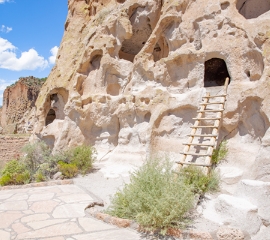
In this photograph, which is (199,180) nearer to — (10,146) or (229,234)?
(229,234)

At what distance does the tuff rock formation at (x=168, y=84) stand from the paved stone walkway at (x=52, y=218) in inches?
70.1

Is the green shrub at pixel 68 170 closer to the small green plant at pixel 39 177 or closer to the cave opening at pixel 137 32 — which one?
the small green plant at pixel 39 177

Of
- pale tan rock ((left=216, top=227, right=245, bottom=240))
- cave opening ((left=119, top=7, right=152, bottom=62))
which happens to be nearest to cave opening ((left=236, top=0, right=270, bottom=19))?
cave opening ((left=119, top=7, right=152, bottom=62))

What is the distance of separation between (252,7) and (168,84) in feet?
10.8

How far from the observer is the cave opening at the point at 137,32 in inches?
401

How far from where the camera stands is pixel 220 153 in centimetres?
674

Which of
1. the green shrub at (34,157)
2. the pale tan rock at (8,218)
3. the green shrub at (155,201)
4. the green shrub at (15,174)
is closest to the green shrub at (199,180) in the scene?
the green shrub at (155,201)

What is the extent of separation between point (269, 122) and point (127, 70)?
5208mm

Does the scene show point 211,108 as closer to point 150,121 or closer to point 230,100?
point 230,100

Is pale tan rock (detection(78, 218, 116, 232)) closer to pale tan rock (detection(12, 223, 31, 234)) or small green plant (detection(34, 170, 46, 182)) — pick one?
pale tan rock (detection(12, 223, 31, 234))

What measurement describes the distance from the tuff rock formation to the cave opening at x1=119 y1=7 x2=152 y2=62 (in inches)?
1.5

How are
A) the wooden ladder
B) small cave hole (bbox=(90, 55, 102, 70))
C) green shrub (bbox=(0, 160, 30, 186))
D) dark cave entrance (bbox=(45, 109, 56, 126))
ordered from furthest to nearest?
1. dark cave entrance (bbox=(45, 109, 56, 126))
2. small cave hole (bbox=(90, 55, 102, 70))
3. green shrub (bbox=(0, 160, 30, 186))
4. the wooden ladder

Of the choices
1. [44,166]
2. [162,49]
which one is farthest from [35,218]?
[162,49]

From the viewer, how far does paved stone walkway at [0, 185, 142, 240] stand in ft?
12.7
